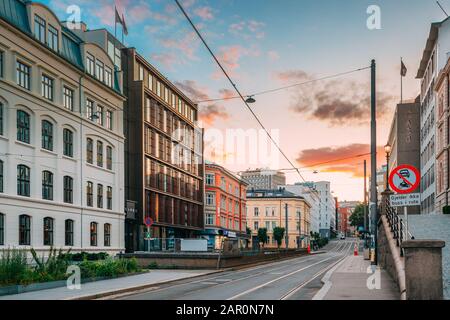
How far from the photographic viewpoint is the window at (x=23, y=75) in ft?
114

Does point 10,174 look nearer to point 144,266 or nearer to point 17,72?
point 17,72

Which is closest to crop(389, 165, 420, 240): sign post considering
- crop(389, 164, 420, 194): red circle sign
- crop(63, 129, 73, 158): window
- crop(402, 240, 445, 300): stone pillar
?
crop(389, 164, 420, 194): red circle sign

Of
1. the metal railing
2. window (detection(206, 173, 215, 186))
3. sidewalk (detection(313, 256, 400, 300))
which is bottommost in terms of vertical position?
sidewalk (detection(313, 256, 400, 300))

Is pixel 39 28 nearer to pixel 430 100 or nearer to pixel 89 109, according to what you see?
pixel 89 109

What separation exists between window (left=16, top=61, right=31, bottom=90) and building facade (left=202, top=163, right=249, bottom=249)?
142ft

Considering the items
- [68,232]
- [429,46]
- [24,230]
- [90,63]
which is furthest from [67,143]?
[429,46]

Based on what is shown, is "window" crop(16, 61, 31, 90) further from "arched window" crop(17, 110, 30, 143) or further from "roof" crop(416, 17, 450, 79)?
"roof" crop(416, 17, 450, 79)

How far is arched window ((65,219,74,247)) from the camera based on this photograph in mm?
40156

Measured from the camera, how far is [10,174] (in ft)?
110

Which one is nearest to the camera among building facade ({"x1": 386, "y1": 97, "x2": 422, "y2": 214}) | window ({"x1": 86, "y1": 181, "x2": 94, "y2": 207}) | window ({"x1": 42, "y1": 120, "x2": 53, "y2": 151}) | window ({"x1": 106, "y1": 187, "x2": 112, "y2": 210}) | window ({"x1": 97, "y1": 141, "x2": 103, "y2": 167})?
window ({"x1": 42, "y1": 120, "x2": 53, "y2": 151})

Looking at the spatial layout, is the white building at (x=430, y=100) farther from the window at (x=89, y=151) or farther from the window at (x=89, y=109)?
the window at (x=89, y=151)

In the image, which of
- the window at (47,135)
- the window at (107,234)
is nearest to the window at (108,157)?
the window at (107,234)
